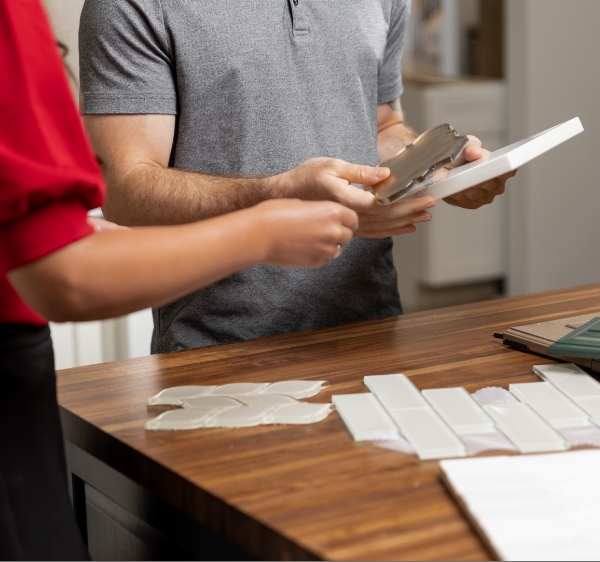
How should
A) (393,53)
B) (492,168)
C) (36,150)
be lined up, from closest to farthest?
(36,150)
(492,168)
(393,53)

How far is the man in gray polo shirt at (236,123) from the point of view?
133 cm

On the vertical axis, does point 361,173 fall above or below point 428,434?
above

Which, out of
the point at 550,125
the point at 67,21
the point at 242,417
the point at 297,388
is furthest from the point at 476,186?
the point at 550,125

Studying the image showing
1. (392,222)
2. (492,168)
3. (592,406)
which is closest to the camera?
(592,406)

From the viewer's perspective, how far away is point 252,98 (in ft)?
4.61

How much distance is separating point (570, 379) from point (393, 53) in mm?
884

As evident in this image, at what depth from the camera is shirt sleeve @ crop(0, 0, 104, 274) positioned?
61 centimetres

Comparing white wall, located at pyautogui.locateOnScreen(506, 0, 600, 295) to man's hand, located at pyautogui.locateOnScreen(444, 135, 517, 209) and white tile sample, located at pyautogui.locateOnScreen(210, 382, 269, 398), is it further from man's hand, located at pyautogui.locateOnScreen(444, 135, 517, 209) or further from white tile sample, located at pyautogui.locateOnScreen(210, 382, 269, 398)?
white tile sample, located at pyautogui.locateOnScreen(210, 382, 269, 398)

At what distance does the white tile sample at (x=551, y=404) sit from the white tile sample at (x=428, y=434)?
12 centimetres

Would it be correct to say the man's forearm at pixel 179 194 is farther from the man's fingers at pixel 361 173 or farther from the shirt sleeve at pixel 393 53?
the shirt sleeve at pixel 393 53

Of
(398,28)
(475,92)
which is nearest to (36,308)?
(398,28)

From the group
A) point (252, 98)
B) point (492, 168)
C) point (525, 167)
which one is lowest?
point (525, 167)

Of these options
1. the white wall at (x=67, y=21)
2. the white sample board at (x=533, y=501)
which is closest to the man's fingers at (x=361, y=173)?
the white sample board at (x=533, y=501)

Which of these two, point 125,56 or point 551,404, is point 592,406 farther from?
point 125,56
